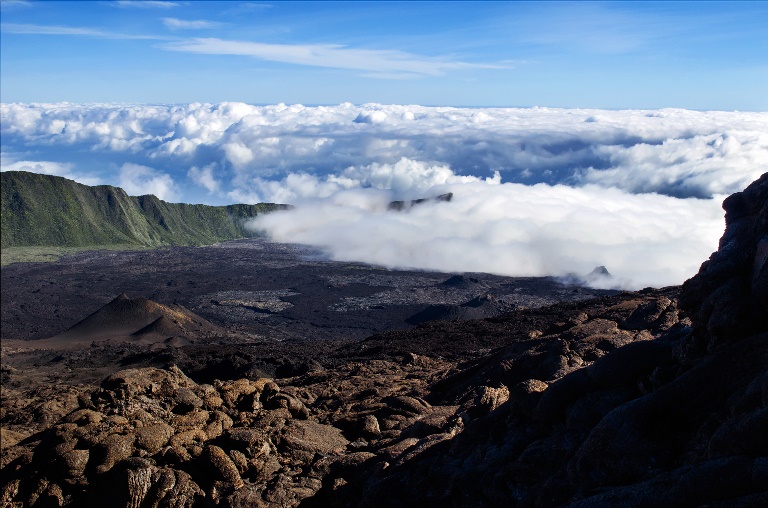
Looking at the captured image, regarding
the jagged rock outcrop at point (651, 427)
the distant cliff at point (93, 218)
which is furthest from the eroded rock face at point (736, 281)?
the distant cliff at point (93, 218)

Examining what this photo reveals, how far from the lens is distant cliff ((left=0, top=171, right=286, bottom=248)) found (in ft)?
431

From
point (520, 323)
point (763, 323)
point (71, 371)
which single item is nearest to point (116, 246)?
point (71, 371)

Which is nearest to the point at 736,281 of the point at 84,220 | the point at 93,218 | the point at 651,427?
the point at 651,427

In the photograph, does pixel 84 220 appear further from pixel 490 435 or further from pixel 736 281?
pixel 736 281

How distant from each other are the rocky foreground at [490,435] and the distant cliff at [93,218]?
120m

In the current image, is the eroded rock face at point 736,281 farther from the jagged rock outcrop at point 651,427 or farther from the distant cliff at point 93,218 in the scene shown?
the distant cliff at point 93,218

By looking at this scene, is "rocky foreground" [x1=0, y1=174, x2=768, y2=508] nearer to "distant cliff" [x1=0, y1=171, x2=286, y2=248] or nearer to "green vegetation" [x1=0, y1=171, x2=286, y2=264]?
"green vegetation" [x1=0, y1=171, x2=286, y2=264]

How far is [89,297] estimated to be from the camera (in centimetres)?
9012

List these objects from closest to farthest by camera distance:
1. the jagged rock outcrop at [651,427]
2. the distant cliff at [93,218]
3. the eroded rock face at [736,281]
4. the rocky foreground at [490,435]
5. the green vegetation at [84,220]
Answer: the jagged rock outcrop at [651,427] → the rocky foreground at [490,435] → the eroded rock face at [736,281] → the green vegetation at [84,220] → the distant cliff at [93,218]

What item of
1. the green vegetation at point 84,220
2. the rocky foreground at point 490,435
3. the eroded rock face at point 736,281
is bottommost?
the green vegetation at point 84,220

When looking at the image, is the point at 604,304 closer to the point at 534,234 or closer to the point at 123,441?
the point at 123,441

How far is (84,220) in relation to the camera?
142 metres

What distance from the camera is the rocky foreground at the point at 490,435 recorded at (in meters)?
10.5

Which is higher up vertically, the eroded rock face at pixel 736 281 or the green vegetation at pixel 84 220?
the eroded rock face at pixel 736 281
